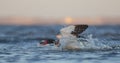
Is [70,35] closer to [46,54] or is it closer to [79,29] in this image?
[79,29]

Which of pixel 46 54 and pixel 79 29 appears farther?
pixel 79 29

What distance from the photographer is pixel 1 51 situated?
810cm

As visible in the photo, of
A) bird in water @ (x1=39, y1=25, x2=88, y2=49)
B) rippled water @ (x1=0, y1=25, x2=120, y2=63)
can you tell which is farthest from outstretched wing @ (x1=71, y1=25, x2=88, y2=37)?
rippled water @ (x1=0, y1=25, x2=120, y2=63)

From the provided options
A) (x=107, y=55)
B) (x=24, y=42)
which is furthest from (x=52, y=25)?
(x=107, y=55)

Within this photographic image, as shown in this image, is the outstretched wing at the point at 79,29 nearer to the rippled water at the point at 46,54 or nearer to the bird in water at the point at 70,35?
the bird in water at the point at 70,35

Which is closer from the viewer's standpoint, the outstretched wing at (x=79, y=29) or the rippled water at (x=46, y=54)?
the rippled water at (x=46, y=54)

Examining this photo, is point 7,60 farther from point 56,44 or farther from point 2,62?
point 56,44

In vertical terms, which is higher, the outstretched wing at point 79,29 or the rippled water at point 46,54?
the outstretched wing at point 79,29

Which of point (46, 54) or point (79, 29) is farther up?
point (79, 29)

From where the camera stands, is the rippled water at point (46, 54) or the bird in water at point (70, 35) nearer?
the rippled water at point (46, 54)

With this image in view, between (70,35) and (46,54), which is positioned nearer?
(46,54)

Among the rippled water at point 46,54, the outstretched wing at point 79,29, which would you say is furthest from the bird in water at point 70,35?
the rippled water at point 46,54

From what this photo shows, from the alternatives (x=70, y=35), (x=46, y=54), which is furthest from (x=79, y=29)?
(x=46, y=54)

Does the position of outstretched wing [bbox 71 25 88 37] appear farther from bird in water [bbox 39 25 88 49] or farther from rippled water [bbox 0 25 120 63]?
rippled water [bbox 0 25 120 63]
